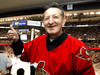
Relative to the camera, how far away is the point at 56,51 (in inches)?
24.4

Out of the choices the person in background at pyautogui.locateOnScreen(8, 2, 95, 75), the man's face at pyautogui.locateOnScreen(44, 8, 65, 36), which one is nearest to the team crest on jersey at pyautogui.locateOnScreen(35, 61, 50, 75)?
the person in background at pyautogui.locateOnScreen(8, 2, 95, 75)

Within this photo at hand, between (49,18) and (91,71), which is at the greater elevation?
(49,18)

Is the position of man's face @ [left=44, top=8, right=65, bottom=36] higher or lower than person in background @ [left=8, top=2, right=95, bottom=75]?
higher

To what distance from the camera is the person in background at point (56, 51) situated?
0.55 m

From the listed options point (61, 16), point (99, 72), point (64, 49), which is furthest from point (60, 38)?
point (99, 72)

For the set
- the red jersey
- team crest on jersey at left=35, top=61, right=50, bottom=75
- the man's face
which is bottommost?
team crest on jersey at left=35, top=61, right=50, bottom=75

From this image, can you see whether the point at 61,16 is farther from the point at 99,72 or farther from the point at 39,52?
the point at 99,72

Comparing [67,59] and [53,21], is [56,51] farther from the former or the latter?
[53,21]

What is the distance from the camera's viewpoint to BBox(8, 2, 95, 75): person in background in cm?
55

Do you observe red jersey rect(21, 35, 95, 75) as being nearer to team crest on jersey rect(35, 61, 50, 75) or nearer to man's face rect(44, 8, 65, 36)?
team crest on jersey rect(35, 61, 50, 75)

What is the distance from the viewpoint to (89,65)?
1.78ft

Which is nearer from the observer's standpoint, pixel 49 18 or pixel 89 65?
pixel 89 65

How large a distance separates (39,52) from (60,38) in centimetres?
23

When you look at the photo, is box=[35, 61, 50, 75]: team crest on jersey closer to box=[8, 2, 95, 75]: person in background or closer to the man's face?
box=[8, 2, 95, 75]: person in background
